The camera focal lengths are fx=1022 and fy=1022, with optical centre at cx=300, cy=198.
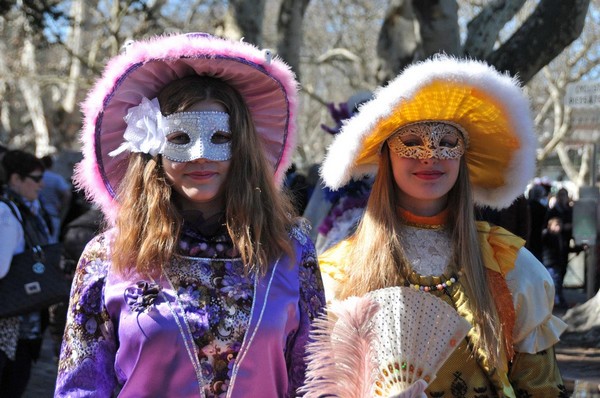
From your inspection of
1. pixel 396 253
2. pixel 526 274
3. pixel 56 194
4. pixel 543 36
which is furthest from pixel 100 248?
pixel 56 194

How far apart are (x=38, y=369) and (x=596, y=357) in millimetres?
4851

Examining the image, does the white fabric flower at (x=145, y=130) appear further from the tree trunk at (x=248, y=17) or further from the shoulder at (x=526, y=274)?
the tree trunk at (x=248, y=17)

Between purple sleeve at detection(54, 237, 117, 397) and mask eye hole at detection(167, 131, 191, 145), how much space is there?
42 cm

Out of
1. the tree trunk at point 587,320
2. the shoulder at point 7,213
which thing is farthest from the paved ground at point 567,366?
the shoulder at point 7,213

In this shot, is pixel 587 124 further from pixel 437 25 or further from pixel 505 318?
pixel 505 318

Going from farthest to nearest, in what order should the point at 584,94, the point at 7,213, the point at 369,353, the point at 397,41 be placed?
the point at 584,94 < the point at 397,41 < the point at 7,213 < the point at 369,353

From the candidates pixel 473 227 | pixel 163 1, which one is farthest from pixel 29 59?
pixel 473 227

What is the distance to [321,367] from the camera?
270cm

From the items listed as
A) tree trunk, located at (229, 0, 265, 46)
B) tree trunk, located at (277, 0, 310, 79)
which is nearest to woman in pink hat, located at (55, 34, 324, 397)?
tree trunk, located at (229, 0, 265, 46)

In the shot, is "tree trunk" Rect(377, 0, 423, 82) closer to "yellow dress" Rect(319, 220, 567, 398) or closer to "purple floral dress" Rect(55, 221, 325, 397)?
"yellow dress" Rect(319, 220, 567, 398)

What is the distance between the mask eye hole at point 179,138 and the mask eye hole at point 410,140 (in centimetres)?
92

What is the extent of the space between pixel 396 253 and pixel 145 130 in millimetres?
1007

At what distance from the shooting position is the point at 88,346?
275 cm

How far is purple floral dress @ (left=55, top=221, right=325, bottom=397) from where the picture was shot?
2.71m
